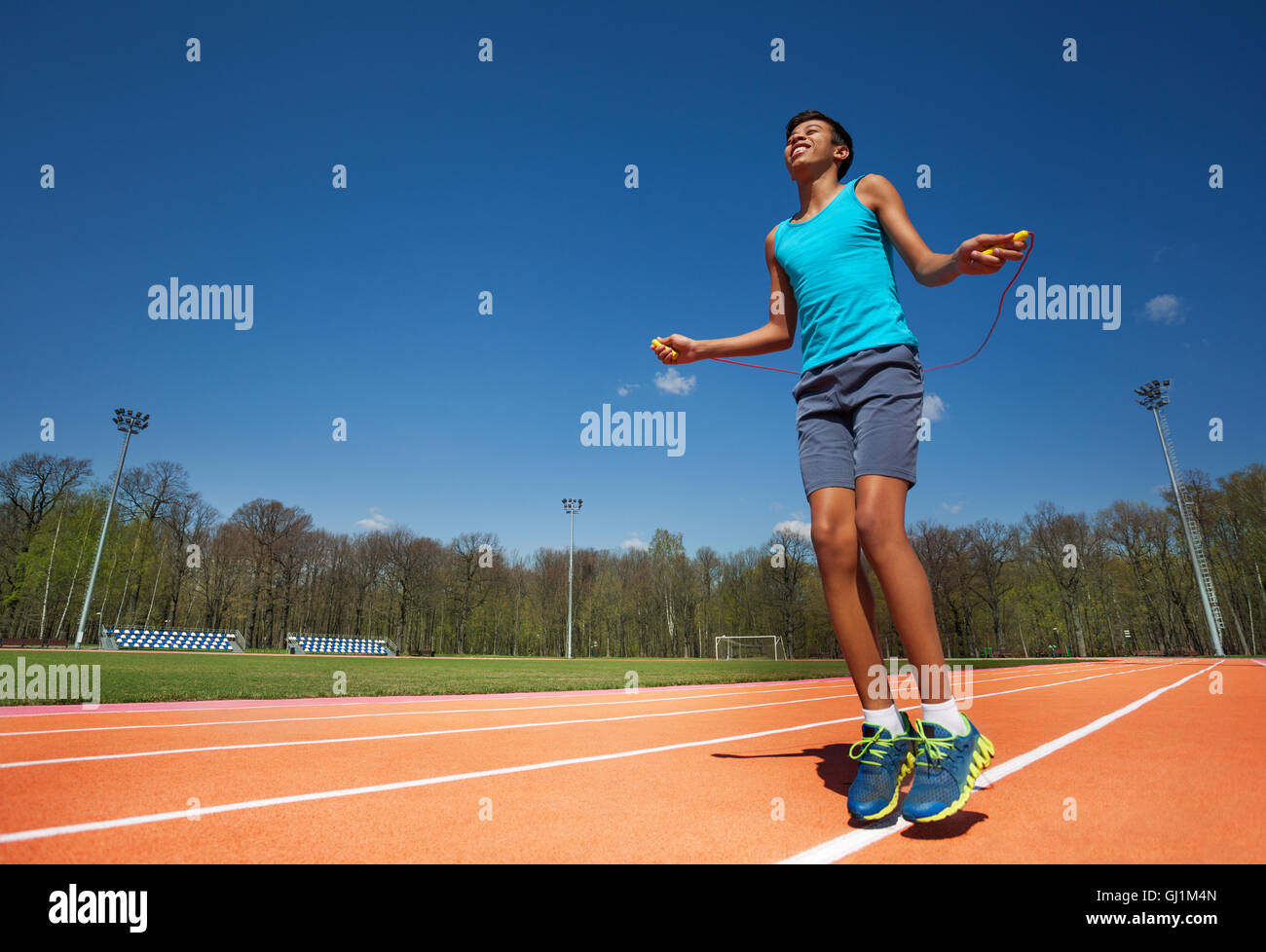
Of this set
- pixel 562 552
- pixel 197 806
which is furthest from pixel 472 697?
pixel 562 552

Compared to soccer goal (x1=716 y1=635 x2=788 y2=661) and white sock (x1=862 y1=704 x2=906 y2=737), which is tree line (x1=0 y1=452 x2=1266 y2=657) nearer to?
soccer goal (x1=716 y1=635 x2=788 y2=661)

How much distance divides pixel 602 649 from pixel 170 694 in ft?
212

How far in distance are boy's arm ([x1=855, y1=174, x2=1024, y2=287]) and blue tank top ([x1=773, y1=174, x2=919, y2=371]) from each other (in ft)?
0.18

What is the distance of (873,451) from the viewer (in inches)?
92.4

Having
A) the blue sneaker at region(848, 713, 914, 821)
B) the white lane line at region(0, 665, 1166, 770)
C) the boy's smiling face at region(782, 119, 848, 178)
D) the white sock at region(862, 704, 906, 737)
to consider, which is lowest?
the white lane line at region(0, 665, 1166, 770)

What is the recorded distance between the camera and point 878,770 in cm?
212

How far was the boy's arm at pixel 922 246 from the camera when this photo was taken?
221 cm

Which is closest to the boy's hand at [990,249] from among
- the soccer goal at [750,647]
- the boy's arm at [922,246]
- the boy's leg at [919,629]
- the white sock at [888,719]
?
the boy's arm at [922,246]

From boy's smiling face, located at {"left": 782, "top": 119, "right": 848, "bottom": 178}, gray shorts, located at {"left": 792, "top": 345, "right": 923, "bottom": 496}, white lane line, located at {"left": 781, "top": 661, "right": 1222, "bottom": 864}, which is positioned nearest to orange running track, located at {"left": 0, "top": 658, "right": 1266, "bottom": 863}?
white lane line, located at {"left": 781, "top": 661, "right": 1222, "bottom": 864}

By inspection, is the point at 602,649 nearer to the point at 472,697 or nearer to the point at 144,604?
the point at 144,604

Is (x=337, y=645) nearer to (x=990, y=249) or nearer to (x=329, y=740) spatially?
(x=329, y=740)

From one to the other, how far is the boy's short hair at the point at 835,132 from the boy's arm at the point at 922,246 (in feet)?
0.99

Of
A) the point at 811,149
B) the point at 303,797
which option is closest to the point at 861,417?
the point at 811,149

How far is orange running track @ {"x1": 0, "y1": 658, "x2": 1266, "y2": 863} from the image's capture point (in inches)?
68.9
